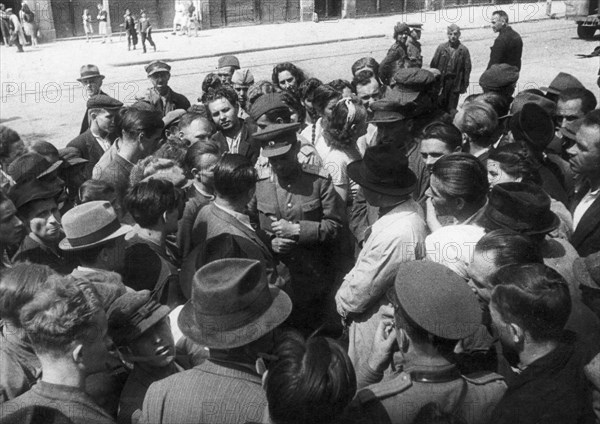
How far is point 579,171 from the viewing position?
426 cm

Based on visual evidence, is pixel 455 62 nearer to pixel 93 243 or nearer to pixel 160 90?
pixel 160 90

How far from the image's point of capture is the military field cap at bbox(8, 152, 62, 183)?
13.4ft

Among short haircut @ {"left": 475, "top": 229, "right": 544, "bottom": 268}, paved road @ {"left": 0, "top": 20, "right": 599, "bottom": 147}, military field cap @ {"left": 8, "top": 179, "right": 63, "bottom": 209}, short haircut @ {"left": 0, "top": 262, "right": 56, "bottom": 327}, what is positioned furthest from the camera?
paved road @ {"left": 0, "top": 20, "right": 599, "bottom": 147}

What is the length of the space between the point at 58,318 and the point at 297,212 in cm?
219

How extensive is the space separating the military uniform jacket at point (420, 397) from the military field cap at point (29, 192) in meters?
2.54

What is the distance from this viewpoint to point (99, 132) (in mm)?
5859

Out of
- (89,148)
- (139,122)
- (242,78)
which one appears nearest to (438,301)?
(139,122)

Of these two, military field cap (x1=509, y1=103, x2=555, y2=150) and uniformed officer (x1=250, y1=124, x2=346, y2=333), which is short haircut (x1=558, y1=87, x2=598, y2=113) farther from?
uniformed officer (x1=250, y1=124, x2=346, y2=333)

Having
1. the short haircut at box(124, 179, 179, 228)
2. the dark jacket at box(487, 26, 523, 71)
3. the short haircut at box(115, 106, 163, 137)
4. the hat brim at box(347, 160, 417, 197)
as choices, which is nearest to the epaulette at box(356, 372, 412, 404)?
the hat brim at box(347, 160, 417, 197)

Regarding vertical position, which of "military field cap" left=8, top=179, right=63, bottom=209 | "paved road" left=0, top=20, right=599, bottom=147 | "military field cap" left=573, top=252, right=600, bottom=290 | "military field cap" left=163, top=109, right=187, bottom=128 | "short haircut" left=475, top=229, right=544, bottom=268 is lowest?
"paved road" left=0, top=20, right=599, bottom=147

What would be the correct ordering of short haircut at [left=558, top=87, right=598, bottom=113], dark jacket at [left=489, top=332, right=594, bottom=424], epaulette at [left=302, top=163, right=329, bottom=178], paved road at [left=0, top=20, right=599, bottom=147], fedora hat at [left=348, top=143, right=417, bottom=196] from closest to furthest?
dark jacket at [left=489, top=332, right=594, bottom=424], fedora hat at [left=348, top=143, right=417, bottom=196], epaulette at [left=302, top=163, right=329, bottom=178], short haircut at [left=558, top=87, right=598, bottom=113], paved road at [left=0, top=20, right=599, bottom=147]

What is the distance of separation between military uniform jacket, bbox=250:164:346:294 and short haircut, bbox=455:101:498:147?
45.9 inches

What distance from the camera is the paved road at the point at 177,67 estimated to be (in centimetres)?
1461

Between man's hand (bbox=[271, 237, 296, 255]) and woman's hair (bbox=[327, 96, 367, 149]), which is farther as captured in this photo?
woman's hair (bbox=[327, 96, 367, 149])
